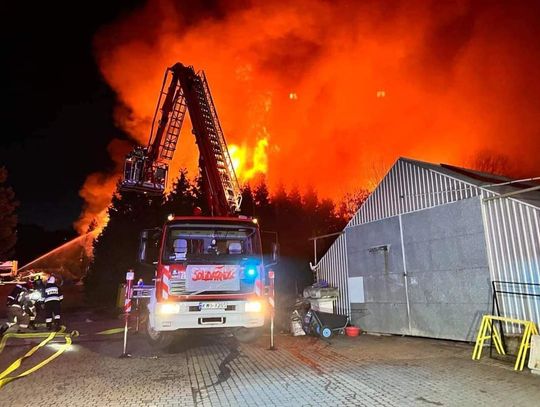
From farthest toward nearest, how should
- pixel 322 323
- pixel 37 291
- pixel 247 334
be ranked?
pixel 37 291 → pixel 322 323 → pixel 247 334

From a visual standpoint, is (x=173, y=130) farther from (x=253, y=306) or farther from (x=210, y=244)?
(x=253, y=306)

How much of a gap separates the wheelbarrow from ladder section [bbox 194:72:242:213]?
4043 millimetres

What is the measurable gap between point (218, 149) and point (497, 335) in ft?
30.0

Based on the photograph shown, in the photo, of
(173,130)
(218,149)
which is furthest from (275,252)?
(173,130)

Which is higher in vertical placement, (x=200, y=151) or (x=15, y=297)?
(x=200, y=151)

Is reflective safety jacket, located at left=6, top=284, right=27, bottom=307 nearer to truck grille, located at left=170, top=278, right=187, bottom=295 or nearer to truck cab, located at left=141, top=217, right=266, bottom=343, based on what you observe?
truck cab, located at left=141, top=217, right=266, bottom=343

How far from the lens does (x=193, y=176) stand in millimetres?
32281

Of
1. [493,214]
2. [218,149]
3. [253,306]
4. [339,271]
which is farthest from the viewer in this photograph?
[218,149]

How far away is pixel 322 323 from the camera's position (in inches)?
379

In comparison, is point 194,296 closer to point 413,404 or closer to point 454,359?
point 413,404

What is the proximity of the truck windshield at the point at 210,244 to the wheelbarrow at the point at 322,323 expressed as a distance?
2.88 meters

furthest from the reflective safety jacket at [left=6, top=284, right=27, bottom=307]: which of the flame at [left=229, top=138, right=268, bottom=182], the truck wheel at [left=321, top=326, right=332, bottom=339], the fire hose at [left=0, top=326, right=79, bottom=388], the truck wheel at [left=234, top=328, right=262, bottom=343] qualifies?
the flame at [left=229, top=138, right=268, bottom=182]

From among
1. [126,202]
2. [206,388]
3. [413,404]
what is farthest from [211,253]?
[126,202]

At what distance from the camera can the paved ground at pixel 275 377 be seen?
16.0 ft
